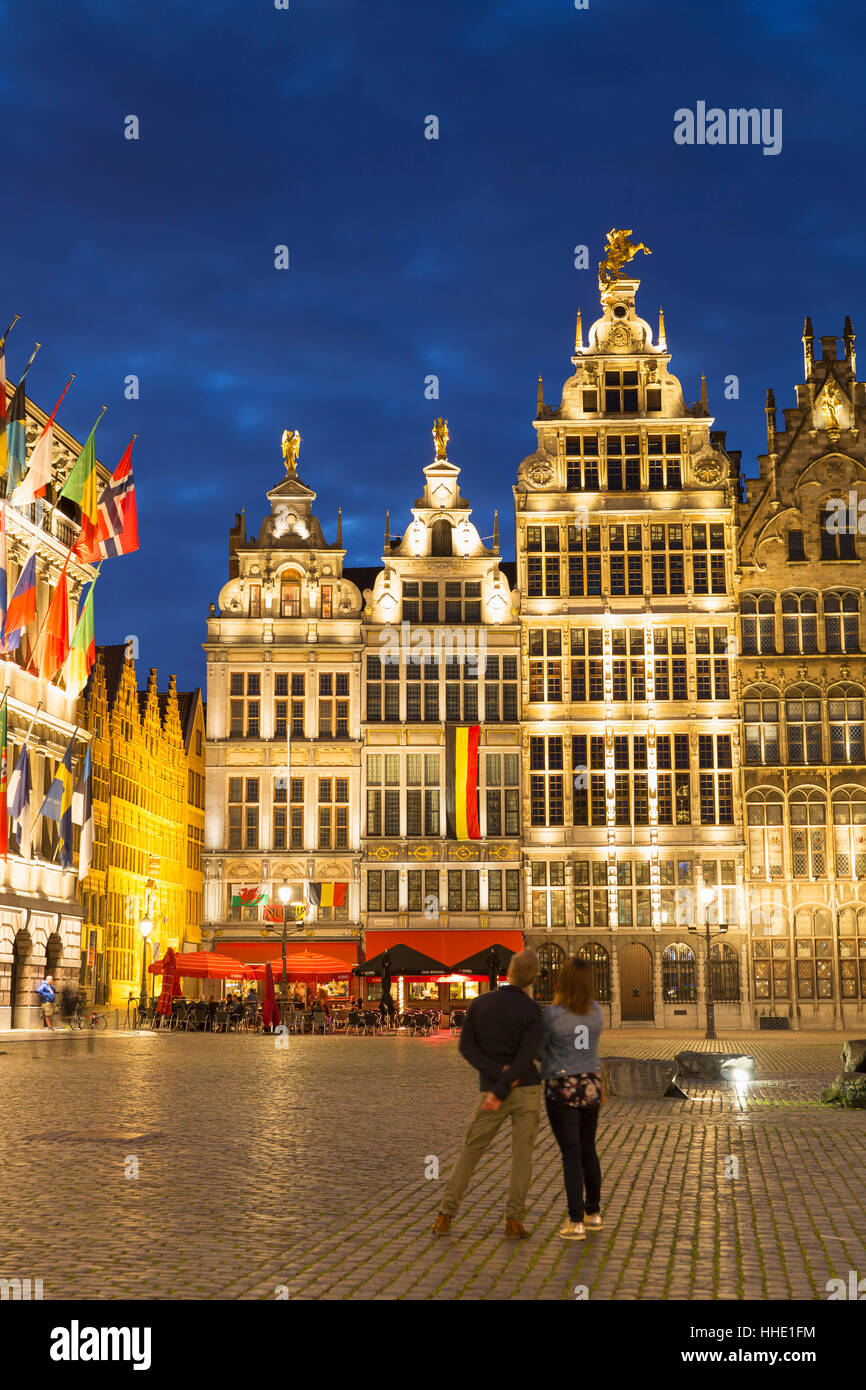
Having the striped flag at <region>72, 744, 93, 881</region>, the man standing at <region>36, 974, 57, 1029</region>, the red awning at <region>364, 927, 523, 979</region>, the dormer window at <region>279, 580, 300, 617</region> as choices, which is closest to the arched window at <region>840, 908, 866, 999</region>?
the red awning at <region>364, 927, 523, 979</region>

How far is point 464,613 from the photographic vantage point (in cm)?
5794

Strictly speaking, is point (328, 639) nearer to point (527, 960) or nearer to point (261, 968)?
point (261, 968)

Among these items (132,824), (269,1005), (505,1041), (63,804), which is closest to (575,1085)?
(505,1041)

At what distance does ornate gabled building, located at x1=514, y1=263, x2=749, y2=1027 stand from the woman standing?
4518cm

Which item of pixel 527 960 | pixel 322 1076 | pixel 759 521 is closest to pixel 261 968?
pixel 322 1076

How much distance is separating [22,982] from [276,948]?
10831 millimetres

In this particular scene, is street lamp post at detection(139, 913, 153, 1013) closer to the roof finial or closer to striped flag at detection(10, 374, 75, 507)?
striped flag at detection(10, 374, 75, 507)

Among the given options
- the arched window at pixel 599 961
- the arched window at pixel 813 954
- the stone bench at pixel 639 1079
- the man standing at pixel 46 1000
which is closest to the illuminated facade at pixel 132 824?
the man standing at pixel 46 1000

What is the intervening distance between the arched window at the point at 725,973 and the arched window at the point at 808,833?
3778 mm

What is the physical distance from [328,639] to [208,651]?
4462 mm

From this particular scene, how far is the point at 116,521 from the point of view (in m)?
45.5

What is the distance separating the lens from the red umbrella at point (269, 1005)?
43.0 meters

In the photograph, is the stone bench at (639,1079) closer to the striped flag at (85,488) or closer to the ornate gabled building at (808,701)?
the striped flag at (85,488)

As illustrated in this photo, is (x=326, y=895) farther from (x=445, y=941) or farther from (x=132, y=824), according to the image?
(x=132, y=824)
